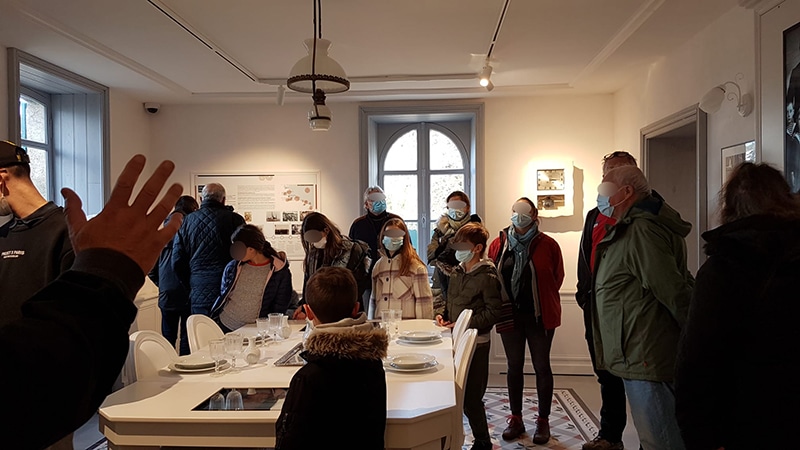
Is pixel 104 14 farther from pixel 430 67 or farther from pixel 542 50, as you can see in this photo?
pixel 542 50

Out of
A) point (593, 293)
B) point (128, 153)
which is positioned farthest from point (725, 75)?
point (128, 153)

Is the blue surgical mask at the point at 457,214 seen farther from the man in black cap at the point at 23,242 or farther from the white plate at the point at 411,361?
the man in black cap at the point at 23,242

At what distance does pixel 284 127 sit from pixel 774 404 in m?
4.50

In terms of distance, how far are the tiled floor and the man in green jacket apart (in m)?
1.45

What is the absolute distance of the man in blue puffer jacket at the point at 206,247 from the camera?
3578mm

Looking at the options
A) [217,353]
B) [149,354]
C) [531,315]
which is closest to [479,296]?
[531,315]

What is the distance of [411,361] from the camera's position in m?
2.27

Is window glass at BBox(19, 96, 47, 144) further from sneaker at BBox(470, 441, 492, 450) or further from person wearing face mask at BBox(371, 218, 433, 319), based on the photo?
sneaker at BBox(470, 441, 492, 450)

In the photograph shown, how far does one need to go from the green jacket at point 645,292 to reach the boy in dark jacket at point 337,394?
1.02 metres

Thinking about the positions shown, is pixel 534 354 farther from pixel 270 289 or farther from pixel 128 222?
pixel 128 222

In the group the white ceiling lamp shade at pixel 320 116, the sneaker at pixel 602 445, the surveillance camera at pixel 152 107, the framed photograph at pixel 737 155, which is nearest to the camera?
the framed photograph at pixel 737 155

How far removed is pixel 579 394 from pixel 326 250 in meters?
2.41

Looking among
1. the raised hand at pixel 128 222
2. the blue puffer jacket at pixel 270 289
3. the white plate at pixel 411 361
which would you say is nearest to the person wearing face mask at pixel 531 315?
the white plate at pixel 411 361

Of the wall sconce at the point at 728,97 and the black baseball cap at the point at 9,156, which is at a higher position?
the wall sconce at the point at 728,97
